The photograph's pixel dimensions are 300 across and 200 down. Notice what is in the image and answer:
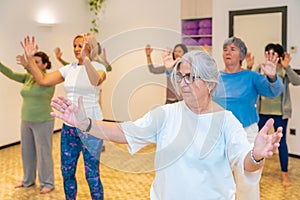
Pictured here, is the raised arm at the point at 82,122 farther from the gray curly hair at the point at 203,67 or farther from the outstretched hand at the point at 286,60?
the outstretched hand at the point at 286,60

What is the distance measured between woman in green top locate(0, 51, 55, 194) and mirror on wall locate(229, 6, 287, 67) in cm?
266

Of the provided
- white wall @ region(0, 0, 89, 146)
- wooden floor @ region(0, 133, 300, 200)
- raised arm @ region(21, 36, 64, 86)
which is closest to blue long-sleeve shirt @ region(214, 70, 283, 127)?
wooden floor @ region(0, 133, 300, 200)

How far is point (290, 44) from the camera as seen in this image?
4.48 m

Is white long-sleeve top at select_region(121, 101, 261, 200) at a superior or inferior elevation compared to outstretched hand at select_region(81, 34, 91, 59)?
inferior

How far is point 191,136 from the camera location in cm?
143

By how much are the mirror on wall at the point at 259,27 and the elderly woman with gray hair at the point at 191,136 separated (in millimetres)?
3455

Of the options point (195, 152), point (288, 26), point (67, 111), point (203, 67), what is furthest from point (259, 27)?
point (67, 111)

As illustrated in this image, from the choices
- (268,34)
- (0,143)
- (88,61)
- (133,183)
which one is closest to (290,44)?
(268,34)

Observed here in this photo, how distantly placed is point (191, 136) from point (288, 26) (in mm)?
3594

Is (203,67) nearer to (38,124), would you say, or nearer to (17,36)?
(38,124)

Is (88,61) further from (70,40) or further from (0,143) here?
(70,40)

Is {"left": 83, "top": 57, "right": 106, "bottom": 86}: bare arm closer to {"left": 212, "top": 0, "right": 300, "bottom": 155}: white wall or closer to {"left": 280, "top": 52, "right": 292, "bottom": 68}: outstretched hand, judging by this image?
{"left": 280, "top": 52, "right": 292, "bottom": 68}: outstretched hand

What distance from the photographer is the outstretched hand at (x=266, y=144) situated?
4.04 feet

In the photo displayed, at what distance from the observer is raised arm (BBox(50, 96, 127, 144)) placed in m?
1.48
